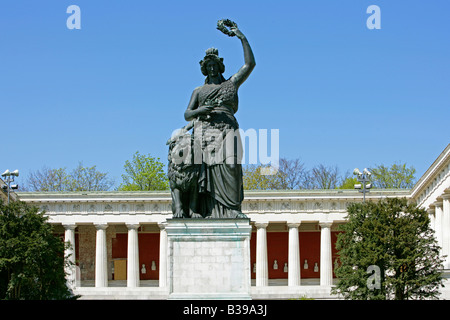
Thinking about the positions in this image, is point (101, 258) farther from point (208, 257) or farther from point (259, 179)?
point (208, 257)

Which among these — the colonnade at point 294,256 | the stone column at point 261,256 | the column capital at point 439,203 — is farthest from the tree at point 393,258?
the stone column at point 261,256

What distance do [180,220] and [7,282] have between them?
1198 inches

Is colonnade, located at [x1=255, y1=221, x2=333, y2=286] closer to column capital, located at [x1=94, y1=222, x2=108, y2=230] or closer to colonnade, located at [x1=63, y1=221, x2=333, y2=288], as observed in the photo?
colonnade, located at [x1=63, y1=221, x2=333, y2=288]

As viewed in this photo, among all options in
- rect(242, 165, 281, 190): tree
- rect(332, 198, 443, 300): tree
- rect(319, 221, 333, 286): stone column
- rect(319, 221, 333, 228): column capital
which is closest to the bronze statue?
rect(332, 198, 443, 300): tree

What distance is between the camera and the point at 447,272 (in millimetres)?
50969

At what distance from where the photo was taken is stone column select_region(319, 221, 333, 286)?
226 feet

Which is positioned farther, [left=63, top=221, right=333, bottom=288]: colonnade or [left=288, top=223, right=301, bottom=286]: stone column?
[left=288, top=223, right=301, bottom=286]: stone column

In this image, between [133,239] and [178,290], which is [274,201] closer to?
[133,239]

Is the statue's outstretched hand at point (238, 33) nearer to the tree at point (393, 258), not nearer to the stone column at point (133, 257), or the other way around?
the tree at point (393, 258)

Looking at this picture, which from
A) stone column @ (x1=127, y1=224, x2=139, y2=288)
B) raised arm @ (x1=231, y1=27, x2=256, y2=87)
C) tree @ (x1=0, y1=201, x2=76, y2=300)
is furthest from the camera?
stone column @ (x1=127, y1=224, x2=139, y2=288)

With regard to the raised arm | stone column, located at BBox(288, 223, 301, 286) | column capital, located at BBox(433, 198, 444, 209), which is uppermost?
the raised arm

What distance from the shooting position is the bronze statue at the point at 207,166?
1683 centimetres

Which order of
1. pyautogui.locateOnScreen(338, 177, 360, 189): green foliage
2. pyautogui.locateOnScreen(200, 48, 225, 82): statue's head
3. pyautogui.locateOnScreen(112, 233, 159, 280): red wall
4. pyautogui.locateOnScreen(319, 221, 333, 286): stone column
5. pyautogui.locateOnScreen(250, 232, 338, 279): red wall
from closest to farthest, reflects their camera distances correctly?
pyautogui.locateOnScreen(200, 48, 225, 82): statue's head < pyautogui.locateOnScreen(319, 221, 333, 286): stone column < pyautogui.locateOnScreen(112, 233, 159, 280): red wall < pyautogui.locateOnScreen(250, 232, 338, 279): red wall < pyautogui.locateOnScreen(338, 177, 360, 189): green foliage
